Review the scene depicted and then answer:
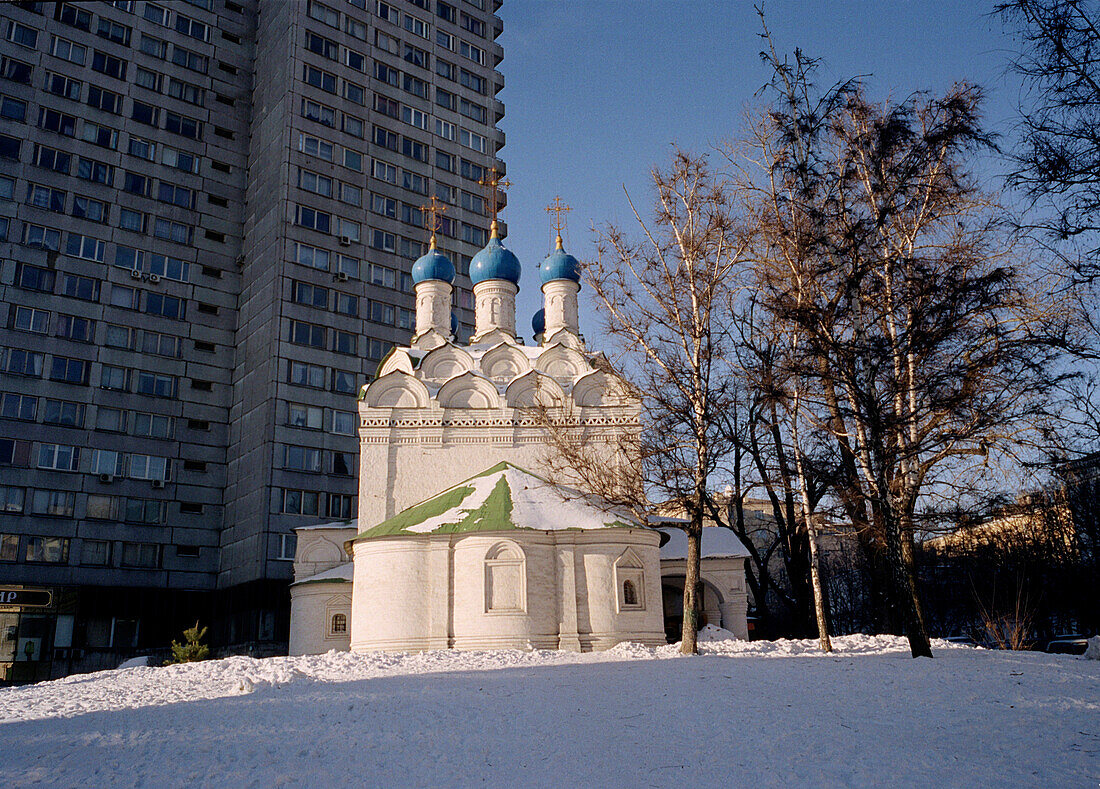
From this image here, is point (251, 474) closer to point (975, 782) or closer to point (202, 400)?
point (202, 400)

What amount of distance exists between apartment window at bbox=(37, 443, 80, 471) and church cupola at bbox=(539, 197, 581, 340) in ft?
62.9

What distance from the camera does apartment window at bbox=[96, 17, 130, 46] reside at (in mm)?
36250

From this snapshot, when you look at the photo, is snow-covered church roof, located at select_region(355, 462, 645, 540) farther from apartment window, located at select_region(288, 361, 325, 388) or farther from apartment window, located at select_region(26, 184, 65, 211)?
apartment window, located at select_region(26, 184, 65, 211)

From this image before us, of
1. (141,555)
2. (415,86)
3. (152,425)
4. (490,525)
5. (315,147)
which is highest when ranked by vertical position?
(415,86)

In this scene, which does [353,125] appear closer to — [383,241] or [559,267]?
[383,241]

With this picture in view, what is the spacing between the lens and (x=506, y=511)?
55.9 feet

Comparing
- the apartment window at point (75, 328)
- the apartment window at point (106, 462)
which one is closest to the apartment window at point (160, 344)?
the apartment window at point (75, 328)

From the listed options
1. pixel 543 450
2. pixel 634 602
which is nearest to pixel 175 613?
pixel 543 450

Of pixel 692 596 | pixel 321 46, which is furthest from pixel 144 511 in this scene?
pixel 692 596

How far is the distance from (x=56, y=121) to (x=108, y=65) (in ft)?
11.7

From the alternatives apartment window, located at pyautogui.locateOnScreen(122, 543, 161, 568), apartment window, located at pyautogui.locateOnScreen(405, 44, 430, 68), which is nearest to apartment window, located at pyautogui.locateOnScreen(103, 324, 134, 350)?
apartment window, located at pyautogui.locateOnScreen(122, 543, 161, 568)

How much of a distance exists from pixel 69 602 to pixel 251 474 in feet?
24.7

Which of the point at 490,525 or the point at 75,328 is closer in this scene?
the point at 490,525

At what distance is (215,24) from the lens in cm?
4025
